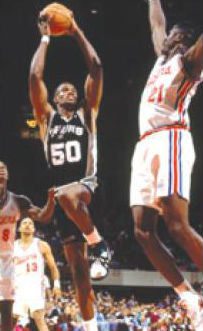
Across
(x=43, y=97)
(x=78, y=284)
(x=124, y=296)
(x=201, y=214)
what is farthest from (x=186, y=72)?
(x=124, y=296)

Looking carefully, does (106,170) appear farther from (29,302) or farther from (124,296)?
(29,302)

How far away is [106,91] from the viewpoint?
52.5 ft

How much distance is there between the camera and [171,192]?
4.11 metres

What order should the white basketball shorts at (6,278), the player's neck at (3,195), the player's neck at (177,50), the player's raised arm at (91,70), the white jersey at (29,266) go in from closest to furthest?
1. the player's neck at (177,50)
2. the player's raised arm at (91,70)
3. the white basketball shorts at (6,278)
4. the player's neck at (3,195)
5. the white jersey at (29,266)

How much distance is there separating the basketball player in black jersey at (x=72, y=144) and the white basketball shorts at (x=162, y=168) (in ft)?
3.67

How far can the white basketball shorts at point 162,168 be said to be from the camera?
4.16 m

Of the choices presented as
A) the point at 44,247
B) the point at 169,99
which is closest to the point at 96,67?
the point at 169,99

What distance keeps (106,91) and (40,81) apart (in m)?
10.6

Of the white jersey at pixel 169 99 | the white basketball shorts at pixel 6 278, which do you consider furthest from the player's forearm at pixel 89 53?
the white basketball shorts at pixel 6 278

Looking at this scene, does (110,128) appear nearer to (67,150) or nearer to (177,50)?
(67,150)

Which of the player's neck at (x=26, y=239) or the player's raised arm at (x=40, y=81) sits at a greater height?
the player's raised arm at (x=40, y=81)

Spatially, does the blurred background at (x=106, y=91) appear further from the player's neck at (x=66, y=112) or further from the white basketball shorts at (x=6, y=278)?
the white basketball shorts at (x=6, y=278)

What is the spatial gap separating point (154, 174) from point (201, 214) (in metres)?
13.5

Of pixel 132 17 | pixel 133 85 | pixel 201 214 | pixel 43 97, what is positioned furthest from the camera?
pixel 201 214
